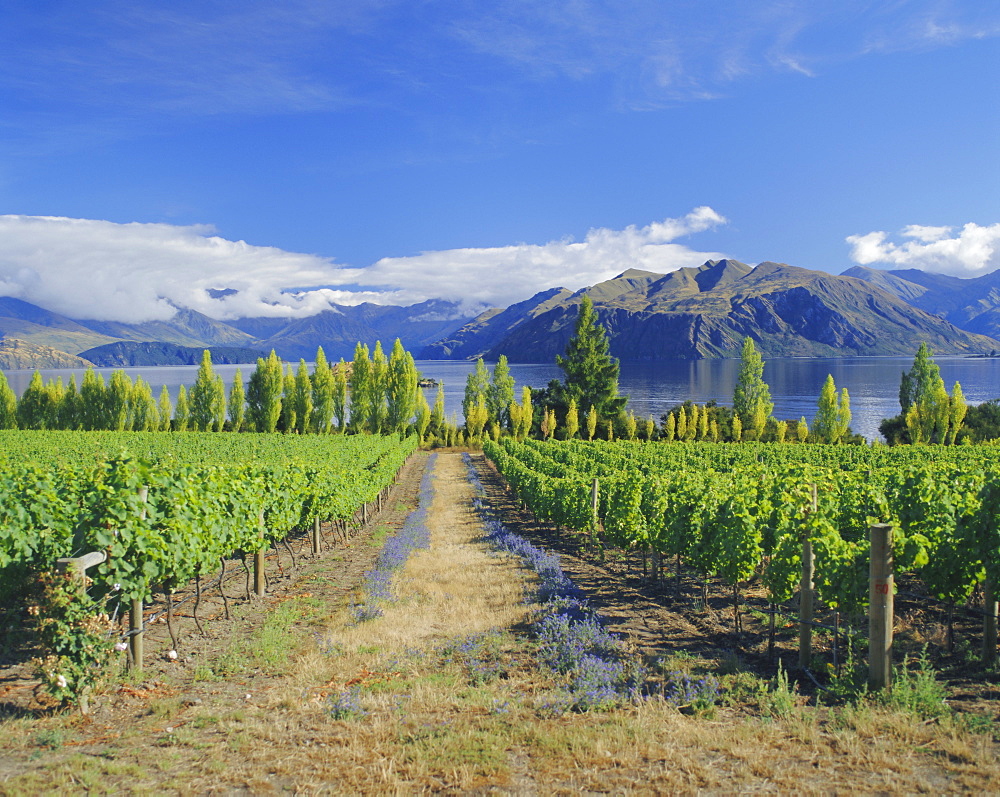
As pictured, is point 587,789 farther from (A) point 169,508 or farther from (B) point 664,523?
(B) point 664,523

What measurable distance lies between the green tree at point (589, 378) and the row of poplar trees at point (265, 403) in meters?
15.3

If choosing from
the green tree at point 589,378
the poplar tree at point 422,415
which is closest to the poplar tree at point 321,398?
the poplar tree at point 422,415

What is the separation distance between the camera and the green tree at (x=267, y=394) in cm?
6469

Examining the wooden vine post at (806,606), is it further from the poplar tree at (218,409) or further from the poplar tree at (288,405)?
the poplar tree at (218,409)

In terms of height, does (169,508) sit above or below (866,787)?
above

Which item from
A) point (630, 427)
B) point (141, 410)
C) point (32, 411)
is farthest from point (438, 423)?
point (32, 411)

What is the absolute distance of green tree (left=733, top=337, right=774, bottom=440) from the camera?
63844mm

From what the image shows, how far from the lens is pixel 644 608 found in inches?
397

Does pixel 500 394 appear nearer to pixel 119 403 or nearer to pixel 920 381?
pixel 119 403

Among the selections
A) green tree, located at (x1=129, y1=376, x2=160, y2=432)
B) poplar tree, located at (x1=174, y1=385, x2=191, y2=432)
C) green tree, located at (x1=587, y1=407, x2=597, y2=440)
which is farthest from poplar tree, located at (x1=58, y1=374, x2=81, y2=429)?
green tree, located at (x1=587, y1=407, x2=597, y2=440)

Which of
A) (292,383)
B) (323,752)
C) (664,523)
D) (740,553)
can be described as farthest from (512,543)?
(292,383)

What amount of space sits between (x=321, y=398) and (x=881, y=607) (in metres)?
64.4

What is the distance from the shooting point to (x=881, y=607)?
20.2 ft

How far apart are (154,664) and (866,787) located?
7.83 m
